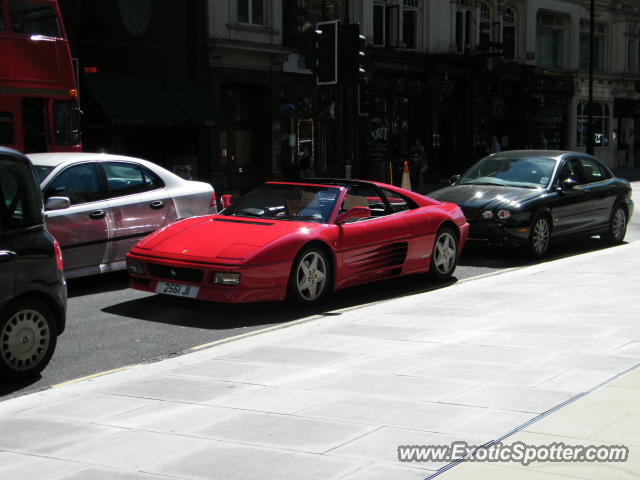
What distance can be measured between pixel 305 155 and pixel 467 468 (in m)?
25.5

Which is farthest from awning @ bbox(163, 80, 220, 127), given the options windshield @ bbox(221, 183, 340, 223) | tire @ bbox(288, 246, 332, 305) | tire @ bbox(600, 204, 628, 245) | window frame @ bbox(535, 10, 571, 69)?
window frame @ bbox(535, 10, 571, 69)

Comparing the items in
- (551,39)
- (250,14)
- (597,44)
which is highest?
(597,44)

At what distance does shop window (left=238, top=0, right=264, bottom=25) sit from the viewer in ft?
89.6

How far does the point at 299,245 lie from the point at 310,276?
16.5 inches

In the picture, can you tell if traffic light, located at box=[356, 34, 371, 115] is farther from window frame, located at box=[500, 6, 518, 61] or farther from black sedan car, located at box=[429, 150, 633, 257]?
window frame, located at box=[500, 6, 518, 61]

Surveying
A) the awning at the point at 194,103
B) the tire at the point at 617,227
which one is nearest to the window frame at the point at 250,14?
the awning at the point at 194,103

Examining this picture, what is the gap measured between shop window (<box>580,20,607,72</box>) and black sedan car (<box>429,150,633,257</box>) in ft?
104

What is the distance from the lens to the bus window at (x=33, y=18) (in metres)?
Answer: 14.4

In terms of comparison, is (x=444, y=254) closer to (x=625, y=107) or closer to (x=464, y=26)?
(x=464, y=26)

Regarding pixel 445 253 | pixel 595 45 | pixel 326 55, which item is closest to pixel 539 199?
pixel 445 253

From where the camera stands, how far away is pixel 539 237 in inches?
531

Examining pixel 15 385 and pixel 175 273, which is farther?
pixel 175 273

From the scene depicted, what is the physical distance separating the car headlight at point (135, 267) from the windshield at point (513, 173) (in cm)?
665

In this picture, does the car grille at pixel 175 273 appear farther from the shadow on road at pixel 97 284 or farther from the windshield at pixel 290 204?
the shadow on road at pixel 97 284
